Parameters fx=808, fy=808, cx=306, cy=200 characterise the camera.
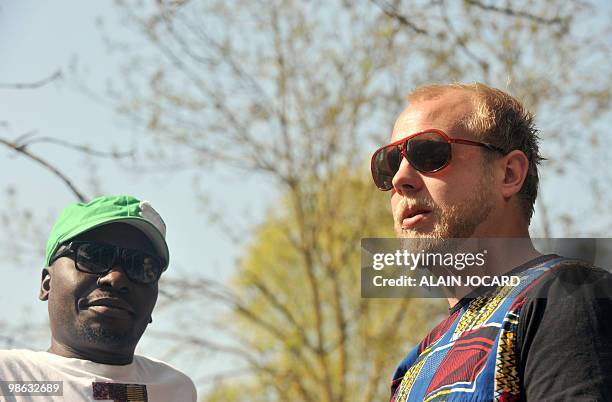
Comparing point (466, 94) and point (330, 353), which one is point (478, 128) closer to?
point (466, 94)

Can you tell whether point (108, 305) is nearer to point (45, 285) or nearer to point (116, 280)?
point (116, 280)

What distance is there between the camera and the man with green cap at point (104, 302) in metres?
2.49

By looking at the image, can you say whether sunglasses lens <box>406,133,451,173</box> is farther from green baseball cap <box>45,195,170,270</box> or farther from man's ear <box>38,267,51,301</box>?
man's ear <box>38,267,51,301</box>

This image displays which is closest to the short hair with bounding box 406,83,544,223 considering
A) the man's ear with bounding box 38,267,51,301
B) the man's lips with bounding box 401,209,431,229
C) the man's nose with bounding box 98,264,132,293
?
the man's lips with bounding box 401,209,431,229

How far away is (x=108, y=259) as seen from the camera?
8.70 ft

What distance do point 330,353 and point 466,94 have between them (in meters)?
9.17

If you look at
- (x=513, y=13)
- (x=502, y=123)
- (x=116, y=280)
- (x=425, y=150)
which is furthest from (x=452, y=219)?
(x=513, y=13)

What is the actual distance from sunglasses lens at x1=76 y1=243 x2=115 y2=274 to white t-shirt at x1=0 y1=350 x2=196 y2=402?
0.98 feet

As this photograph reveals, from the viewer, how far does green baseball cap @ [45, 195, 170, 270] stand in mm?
2676

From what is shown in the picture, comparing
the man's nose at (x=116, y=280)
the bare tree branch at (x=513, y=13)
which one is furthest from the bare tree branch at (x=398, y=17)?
the man's nose at (x=116, y=280)

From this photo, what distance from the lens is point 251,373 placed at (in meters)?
11.5

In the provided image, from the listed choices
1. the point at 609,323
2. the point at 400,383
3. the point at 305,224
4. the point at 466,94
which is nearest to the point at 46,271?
the point at 400,383

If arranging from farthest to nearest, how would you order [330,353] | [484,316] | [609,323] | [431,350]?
[330,353] < [431,350] < [484,316] < [609,323]

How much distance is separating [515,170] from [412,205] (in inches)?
12.2
